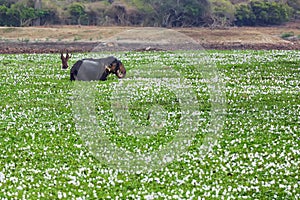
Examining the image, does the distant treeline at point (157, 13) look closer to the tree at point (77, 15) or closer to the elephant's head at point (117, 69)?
the tree at point (77, 15)

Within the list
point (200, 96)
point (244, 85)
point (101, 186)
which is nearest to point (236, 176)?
point (101, 186)

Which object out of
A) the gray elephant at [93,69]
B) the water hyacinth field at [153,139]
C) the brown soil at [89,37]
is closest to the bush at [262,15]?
the brown soil at [89,37]

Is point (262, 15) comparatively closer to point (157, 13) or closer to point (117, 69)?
point (157, 13)

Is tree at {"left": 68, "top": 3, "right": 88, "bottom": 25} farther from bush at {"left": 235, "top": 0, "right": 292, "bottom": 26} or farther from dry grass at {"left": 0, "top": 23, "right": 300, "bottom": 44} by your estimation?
bush at {"left": 235, "top": 0, "right": 292, "bottom": 26}

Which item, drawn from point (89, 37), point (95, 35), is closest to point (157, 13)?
point (95, 35)

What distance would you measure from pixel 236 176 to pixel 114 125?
238 inches

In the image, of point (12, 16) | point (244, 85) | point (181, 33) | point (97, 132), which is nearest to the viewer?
point (97, 132)

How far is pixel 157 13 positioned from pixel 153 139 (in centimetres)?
5376

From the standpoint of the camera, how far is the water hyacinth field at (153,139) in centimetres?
1254

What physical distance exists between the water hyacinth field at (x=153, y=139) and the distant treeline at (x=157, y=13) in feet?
129

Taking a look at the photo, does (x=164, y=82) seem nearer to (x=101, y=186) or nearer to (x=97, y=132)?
(x=97, y=132)

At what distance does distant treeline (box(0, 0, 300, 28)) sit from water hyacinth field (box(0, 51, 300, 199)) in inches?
1554

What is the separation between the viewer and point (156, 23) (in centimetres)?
6781

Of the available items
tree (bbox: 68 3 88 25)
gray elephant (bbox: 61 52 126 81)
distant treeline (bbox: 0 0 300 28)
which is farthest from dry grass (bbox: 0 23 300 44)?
gray elephant (bbox: 61 52 126 81)
